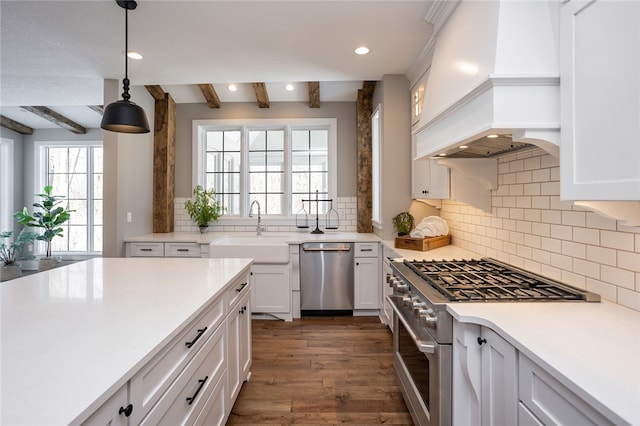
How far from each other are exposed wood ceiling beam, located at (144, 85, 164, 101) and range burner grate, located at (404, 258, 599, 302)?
3.79m

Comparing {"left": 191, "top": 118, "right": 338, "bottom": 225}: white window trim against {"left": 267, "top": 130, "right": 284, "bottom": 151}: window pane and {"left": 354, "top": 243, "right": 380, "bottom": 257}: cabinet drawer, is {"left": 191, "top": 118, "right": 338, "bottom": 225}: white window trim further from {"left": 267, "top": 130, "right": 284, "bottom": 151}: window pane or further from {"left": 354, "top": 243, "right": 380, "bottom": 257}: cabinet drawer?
{"left": 354, "top": 243, "right": 380, "bottom": 257}: cabinet drawer

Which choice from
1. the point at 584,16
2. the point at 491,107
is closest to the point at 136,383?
the point at 491,107

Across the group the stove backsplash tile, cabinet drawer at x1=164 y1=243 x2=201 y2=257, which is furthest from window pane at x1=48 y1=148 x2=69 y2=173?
the stove backsplash tile

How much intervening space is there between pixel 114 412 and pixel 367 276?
2939mm

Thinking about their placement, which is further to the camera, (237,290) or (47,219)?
(47,219)

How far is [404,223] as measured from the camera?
3283 millimetres

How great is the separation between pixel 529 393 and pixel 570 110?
942 millimetres

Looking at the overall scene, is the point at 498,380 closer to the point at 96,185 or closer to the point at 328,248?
the point at 328,248

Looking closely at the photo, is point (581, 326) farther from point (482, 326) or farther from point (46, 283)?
point (46, 283)

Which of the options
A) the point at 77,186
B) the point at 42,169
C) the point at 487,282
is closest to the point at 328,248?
the point at 487,282

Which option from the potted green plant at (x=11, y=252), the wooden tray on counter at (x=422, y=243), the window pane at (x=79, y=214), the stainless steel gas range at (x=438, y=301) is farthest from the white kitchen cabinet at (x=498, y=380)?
the window pane at (x=79, y=214)

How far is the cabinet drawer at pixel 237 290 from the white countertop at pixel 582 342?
1.15 metres

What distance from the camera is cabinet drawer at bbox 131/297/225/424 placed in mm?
887

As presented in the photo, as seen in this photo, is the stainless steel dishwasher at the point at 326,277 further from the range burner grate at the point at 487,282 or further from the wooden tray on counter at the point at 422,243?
the range burner grate at the point at 487,282
